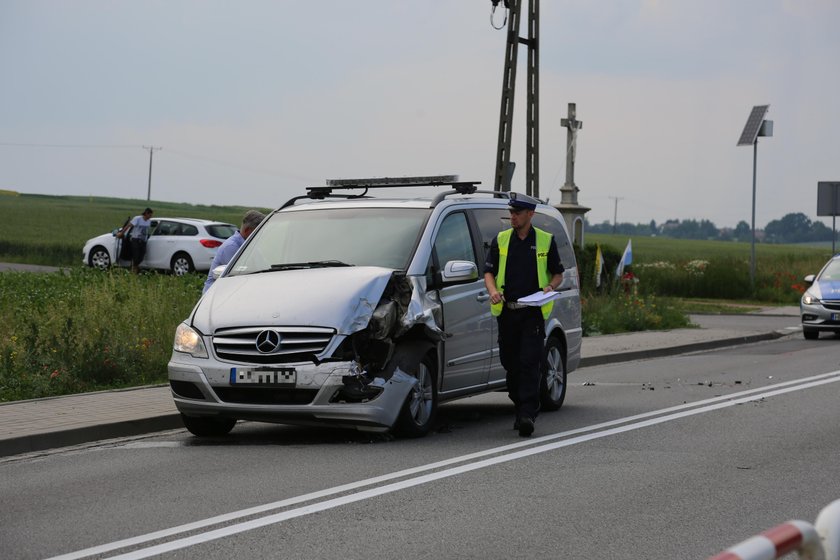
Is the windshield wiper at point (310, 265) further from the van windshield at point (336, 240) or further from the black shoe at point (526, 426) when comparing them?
the black shoe at point (526, 426)

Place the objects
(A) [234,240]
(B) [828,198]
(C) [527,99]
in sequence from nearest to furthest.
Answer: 1. (A) [234,240]
2. (C) [527,99]
3. (B) [828,198]

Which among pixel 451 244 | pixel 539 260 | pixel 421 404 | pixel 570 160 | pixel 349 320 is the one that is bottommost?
pixel 421 404

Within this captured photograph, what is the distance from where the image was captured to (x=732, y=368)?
17.9 m

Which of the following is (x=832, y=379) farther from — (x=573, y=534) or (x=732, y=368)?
(x=573, y=534)

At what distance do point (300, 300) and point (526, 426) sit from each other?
2034 mm

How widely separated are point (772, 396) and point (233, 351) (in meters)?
6.55

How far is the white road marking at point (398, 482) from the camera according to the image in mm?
6340

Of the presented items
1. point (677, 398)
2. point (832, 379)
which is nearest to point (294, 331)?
point (677, 398)

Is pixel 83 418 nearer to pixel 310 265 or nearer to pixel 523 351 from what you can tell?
pixel 310 265

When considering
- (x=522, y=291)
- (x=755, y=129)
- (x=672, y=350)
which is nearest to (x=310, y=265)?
(x=522, y=291)

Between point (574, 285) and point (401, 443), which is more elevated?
point (574, 285)

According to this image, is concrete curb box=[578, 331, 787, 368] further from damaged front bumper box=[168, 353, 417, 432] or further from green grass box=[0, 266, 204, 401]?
damaged front bumper box=[168, 353, 417, 432]

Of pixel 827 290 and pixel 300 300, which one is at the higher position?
pixel 300 300

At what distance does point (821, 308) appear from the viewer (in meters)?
24.8
